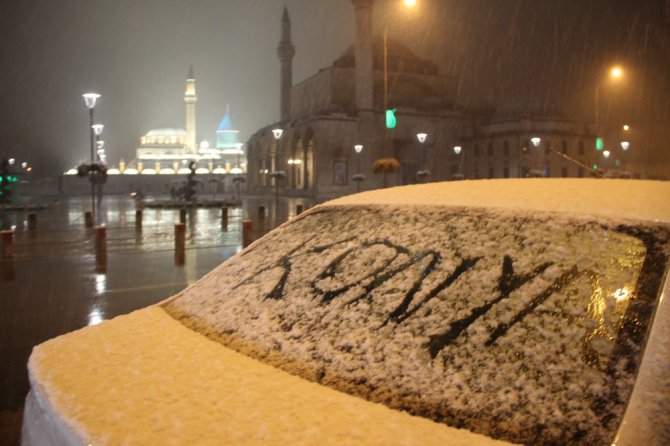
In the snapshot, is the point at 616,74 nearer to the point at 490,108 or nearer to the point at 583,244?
the point at 583,244

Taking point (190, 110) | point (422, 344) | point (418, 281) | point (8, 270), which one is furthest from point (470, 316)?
point (190, 110)

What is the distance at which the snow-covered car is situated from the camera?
4.33ft

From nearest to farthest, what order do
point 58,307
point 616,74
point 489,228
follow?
point 489,228, point 58,307, point 616,74

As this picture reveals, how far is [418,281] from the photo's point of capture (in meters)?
1.87

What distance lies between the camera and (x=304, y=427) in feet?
4.40

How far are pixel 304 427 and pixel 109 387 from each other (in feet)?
2.01

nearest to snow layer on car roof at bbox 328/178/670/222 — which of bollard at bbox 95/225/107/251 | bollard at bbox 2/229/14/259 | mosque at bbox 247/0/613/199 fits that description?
bollard at bbox 95/225/107/251

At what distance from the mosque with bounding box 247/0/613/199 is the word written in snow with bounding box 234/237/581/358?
5348cm

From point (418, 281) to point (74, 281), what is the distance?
29.8 feet

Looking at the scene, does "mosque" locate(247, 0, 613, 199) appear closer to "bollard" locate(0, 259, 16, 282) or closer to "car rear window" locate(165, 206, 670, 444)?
"bollard" locate(0, 259, 16, 282)

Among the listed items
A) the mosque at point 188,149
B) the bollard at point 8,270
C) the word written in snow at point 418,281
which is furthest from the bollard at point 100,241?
the mosque at point 188,149

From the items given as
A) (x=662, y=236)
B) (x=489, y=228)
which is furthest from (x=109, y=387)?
(x=662, y=236)

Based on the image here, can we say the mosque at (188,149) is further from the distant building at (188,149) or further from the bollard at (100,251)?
the bollard at (100,251)

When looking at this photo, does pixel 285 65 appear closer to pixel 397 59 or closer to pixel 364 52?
pixel 397 59
